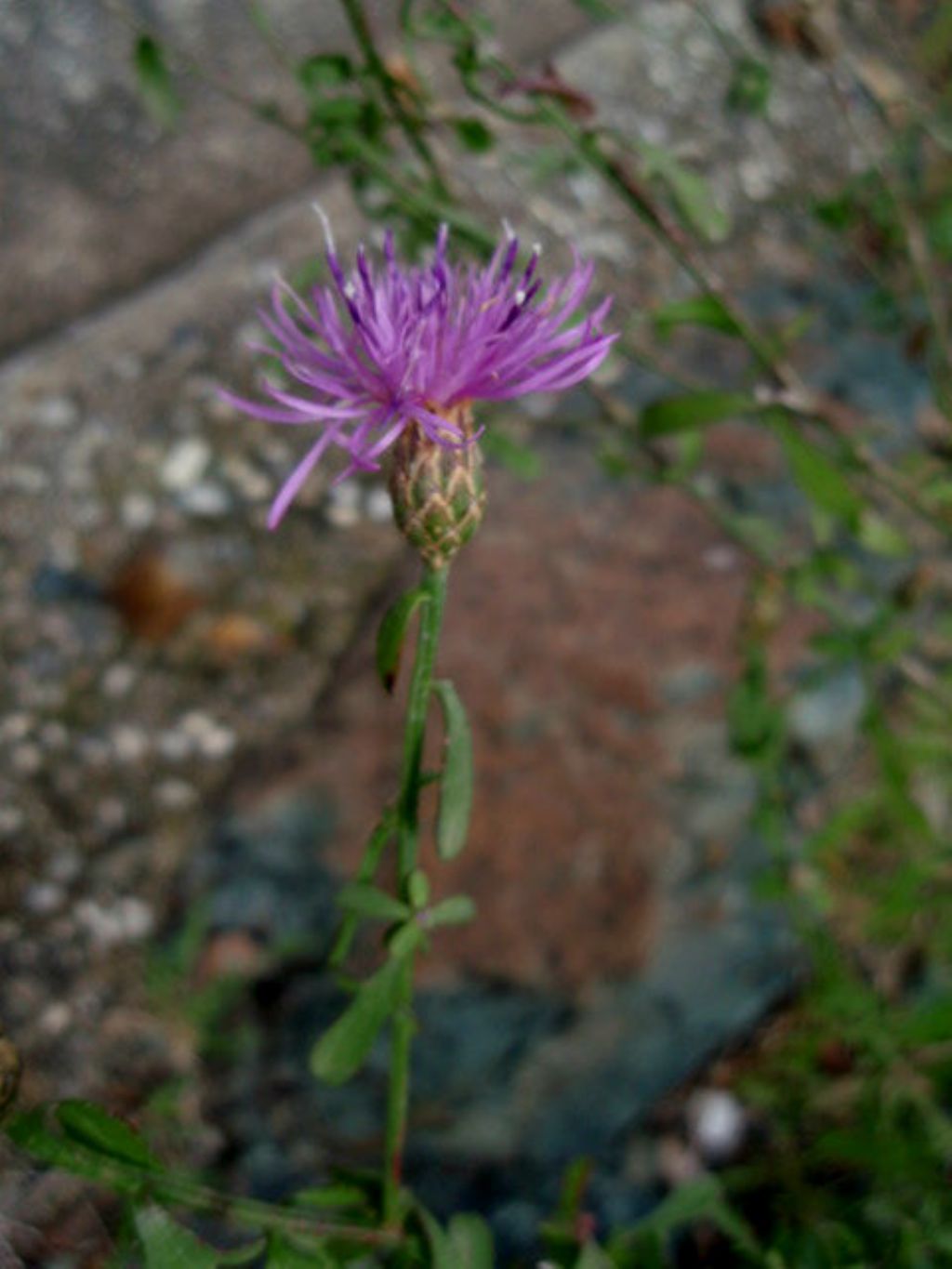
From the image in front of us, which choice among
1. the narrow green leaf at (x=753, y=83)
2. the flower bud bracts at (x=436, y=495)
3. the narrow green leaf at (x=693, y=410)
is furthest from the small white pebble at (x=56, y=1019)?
the narrow green leaf at (x=753, y=83)

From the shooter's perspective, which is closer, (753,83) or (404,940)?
(404,940)

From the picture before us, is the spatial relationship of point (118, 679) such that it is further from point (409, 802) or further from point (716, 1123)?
point (409, 802)

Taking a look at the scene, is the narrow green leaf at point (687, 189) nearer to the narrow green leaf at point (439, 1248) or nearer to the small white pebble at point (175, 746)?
the narrow green leaf at point (439, 1248)

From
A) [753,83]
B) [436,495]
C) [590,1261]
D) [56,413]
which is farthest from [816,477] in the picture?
[56,413]

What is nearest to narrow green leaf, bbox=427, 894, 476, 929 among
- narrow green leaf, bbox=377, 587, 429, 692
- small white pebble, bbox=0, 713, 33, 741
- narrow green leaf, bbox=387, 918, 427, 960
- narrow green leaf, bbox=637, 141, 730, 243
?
narrow green leaf, bbox=387, 918, 427, 960

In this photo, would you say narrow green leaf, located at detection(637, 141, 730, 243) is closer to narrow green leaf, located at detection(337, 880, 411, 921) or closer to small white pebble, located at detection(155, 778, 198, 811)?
narrow green leaf, located at detection(337, 880, 411, 921)

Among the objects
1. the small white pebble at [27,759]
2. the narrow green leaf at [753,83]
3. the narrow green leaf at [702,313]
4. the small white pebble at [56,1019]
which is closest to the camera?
the narrow green leaf at [702,313]
